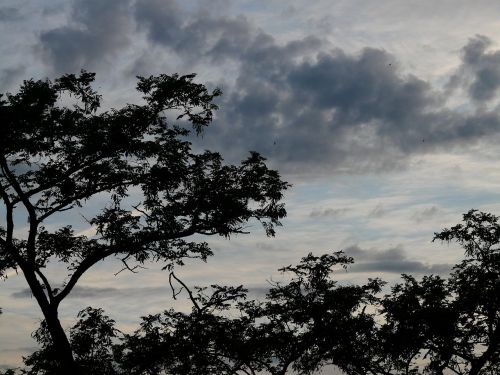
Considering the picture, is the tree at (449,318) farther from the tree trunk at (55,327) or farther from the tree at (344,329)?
the tree trunk at (55,327)

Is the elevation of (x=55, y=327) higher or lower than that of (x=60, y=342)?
higher

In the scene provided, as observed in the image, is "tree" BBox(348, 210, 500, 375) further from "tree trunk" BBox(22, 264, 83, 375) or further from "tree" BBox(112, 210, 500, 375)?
"tree trunk" BBox(22, 264, 83, 375)

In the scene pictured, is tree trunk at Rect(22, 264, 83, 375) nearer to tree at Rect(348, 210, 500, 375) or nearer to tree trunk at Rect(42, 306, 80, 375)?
tree trunk at Rect(42, 306, 80, 375)

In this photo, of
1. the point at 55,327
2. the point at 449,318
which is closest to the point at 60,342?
the point at 55,327

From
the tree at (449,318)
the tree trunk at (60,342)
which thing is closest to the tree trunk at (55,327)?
the tree trunk at (60,342)

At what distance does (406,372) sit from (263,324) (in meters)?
6.38

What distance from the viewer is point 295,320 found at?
77.9ft

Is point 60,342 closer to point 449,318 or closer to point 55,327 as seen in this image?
point 55,327

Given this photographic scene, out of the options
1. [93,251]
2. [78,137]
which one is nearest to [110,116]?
[78,137]

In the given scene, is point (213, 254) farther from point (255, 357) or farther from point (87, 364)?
point (87, 364)

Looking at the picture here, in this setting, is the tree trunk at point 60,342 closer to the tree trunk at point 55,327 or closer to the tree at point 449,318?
the tree trunk at point 55,327

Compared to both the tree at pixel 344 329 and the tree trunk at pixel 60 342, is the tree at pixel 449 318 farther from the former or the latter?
the tree trunk at pixel 60 342

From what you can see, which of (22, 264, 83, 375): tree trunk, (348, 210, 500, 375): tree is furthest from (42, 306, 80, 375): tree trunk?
(348, 210, 500, 375): tree

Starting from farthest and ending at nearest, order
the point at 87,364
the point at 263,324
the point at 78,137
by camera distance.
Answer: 1. the point at 263,324
2. the point at 87,364
3. the point at 78,137
